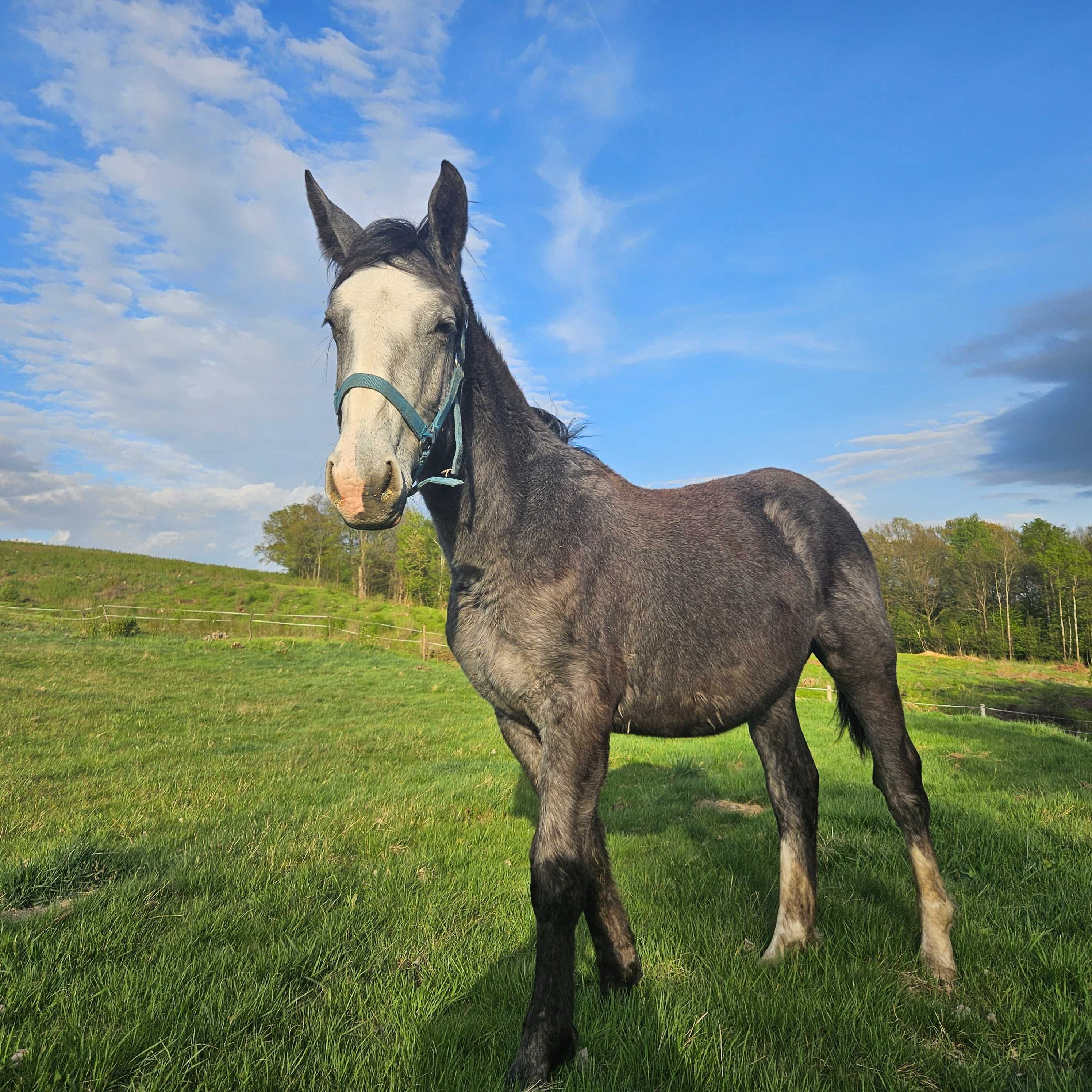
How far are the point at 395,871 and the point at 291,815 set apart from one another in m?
2.28

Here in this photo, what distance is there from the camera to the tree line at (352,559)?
111 feet

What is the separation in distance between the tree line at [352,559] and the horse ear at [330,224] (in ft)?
80.5

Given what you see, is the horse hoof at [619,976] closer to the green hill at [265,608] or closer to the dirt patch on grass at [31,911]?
the dirt patch on grass at [31,911]

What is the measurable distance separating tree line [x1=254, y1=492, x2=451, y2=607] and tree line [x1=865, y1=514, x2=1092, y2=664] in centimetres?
4587

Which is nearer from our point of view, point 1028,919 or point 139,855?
point 1028,919

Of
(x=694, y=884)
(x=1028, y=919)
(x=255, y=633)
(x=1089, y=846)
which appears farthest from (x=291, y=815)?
(x=255, y=633)

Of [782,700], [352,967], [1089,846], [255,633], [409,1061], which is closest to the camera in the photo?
[409,1061]

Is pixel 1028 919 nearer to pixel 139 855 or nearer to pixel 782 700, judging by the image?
pixel 782 700

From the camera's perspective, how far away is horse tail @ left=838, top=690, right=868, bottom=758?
426 cm

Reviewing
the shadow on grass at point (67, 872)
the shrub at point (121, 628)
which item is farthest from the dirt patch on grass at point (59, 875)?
the shrub at point (121, 628)

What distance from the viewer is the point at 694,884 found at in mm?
4234

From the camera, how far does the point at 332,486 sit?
2.25 m

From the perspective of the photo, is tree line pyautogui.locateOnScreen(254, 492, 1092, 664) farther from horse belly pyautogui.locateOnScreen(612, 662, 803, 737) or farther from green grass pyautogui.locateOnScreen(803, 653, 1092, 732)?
horse belly pyautogui.locateOnScreen(612, 662, 803, 737)

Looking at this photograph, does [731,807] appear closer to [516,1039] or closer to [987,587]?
[516,1039]
